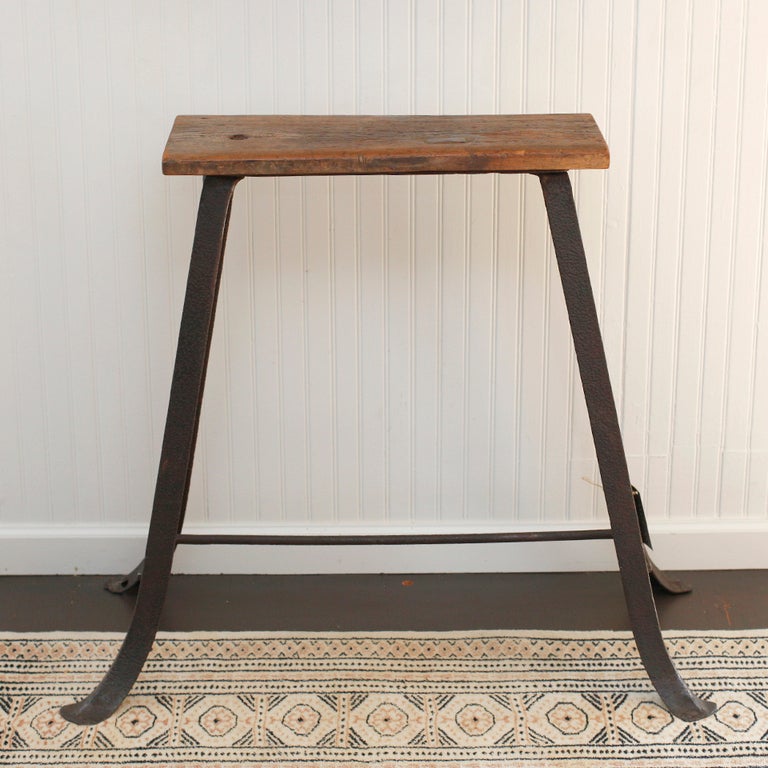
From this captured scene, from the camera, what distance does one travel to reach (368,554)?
5.92ft

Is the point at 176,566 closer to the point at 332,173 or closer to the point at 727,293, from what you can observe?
the point at 332,173

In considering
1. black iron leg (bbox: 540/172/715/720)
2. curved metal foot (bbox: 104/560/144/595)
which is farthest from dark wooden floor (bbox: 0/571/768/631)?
black iron leg (bbox: 540/172/715/720)

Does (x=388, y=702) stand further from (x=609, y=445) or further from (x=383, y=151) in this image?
(x=383, y=151)

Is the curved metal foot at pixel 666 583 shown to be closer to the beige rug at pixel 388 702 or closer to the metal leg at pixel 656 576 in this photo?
the metal leg at pixel 656 576

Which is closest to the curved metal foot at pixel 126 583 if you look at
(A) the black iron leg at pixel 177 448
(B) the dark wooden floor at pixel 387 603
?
(B) the dark wooden floor at pixel 387 603

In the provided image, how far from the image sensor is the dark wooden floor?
161 cm

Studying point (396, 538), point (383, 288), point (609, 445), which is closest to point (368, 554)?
point (396, 538)

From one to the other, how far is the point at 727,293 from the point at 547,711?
82cm

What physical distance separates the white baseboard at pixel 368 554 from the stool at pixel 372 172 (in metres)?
0.37

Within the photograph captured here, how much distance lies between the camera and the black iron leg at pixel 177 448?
1.29m

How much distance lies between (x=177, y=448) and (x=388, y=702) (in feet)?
1.61

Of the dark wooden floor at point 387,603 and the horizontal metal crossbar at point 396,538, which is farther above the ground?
the horizontal metal crossbar at point 396,538

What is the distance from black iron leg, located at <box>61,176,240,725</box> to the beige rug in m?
0.05

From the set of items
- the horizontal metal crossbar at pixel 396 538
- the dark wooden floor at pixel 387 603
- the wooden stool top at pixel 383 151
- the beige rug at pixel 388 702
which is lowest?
the dark wooden floor at pixel 387 603
